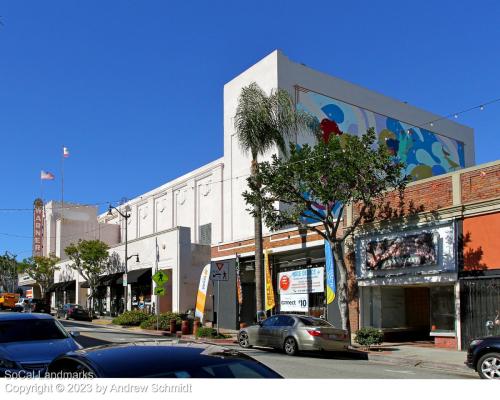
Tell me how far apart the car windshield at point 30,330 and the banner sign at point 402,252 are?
46.4ft

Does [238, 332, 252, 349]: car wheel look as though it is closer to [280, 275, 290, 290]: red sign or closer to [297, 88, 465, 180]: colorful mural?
[280, 275, 290, 290]: red sign

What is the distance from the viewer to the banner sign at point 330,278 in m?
24.8

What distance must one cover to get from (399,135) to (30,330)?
3876 cm

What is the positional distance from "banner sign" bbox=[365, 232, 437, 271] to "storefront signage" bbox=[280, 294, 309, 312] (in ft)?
16.2

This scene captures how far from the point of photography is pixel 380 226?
23.2 metres

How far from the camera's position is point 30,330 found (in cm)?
1059

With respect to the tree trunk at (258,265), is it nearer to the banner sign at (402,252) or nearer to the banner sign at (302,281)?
the banner sign at (302,281)

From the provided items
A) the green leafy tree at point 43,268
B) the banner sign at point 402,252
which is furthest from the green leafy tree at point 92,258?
the banner sign at point 402,252

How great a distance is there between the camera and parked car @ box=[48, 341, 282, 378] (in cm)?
405

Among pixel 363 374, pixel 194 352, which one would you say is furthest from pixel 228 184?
pixel 194 352

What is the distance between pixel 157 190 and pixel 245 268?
27.0 metres

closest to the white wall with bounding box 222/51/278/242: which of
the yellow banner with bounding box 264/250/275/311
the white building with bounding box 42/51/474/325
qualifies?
the white building with bounding box 42/51/474/325

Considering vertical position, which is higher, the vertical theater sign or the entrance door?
the vertical theater sign

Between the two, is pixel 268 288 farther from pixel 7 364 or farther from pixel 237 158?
pixel 7 364
